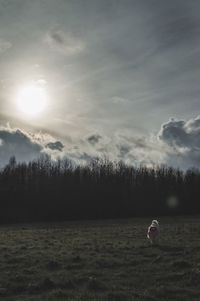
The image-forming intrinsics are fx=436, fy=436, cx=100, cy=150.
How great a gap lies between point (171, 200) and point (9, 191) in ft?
141

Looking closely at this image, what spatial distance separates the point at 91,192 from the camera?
109 meters

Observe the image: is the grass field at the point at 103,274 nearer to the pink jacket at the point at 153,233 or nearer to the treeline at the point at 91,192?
the pink jacket at the point at 153,233

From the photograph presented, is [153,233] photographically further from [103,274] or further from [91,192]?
[91,192]

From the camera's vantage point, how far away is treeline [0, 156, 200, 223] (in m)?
100

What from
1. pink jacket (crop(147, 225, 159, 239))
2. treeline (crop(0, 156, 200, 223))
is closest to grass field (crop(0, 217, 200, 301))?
pink jacket (crop(147, 225, 159, 239))

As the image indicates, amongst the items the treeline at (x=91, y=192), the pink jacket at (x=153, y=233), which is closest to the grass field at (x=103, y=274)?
the pink jacket at (x=153, y=233)

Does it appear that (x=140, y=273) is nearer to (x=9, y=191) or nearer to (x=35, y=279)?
(x=35, y=279)

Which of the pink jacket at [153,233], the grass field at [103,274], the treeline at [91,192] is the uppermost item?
the treeline at [91,192]

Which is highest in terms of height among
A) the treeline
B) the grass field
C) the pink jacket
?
the treeline

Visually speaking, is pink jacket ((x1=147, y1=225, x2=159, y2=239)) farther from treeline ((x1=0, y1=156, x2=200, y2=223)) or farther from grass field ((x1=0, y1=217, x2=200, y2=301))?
treeline ((x1=0, y1=156, x2=200, y2=223))

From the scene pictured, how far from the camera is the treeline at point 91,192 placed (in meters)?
100

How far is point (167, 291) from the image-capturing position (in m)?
13.3

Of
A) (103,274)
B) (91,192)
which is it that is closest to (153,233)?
(103,274)

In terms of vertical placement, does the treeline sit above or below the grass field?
above
